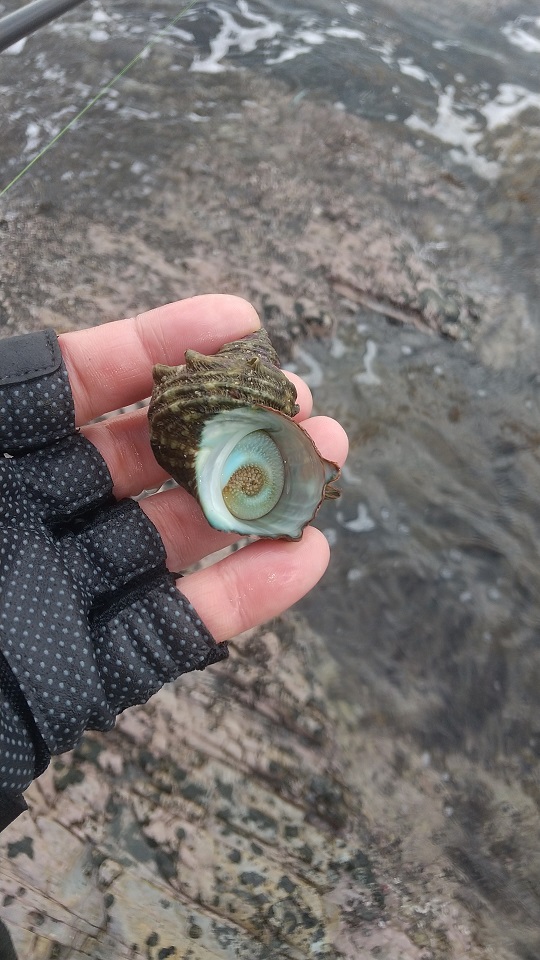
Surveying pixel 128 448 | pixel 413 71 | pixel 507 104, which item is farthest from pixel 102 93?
pixel 128 448

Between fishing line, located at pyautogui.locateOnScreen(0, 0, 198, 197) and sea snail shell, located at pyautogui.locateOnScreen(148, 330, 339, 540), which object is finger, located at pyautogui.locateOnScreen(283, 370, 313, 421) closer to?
sea snail shell, located at pyautogui.locateOnScreen(148, 330, 339, 540)

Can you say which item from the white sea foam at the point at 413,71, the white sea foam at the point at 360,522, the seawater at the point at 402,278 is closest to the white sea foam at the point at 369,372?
the seawater at the point at 402,278

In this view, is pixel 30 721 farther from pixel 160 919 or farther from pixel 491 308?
pixel 491 308

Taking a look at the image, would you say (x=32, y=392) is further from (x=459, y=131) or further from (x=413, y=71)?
(x=413, y=71)

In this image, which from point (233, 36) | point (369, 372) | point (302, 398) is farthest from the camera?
point (233, 36)

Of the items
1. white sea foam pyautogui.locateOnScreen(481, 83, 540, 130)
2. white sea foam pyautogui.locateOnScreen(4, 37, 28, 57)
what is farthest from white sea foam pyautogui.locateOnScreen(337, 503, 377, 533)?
white sea foam pyautogui.locateOnScreen(4, 37, 28, 57)

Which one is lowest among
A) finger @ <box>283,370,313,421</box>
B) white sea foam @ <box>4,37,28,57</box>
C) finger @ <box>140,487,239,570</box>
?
finger @ <box>140,487,239,570</box>
